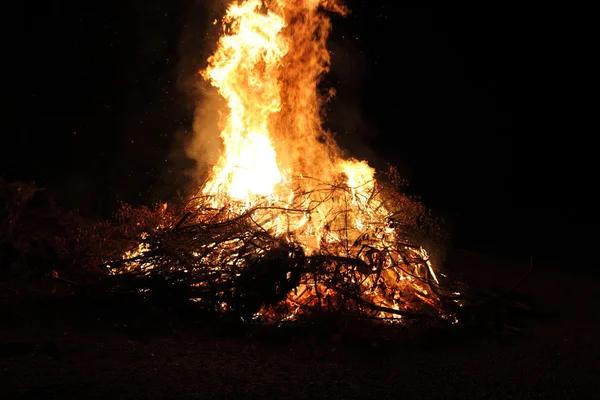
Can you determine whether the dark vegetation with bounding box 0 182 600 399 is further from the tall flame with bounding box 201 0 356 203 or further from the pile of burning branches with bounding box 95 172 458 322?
the tall flame with bounding box 201 0 356 203

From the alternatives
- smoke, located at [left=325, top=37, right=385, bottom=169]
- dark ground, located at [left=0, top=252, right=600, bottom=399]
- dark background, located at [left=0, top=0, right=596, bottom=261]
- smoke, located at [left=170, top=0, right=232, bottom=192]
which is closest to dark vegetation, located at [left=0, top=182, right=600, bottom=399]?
dark ground, located at [left=0, top=252, right=600, bottom=399]

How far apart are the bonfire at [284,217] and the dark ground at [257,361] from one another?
487 millimetres

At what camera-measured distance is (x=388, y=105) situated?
14.8 m

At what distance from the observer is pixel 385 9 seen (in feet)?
44.3

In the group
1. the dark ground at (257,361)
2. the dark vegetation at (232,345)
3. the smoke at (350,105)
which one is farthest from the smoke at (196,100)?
the dark ground at (257,361)

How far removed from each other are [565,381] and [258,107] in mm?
4665

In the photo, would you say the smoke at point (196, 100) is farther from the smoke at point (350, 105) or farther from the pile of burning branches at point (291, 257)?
the pile of burning branches at point (291, 257)

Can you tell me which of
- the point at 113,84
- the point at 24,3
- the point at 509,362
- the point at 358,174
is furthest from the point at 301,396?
the point at 24,3

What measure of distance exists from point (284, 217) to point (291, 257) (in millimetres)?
1062

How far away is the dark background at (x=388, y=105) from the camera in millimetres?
10750

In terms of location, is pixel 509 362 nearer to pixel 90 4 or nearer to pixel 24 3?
pixel 90 4

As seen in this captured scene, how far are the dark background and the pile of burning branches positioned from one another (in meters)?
3.79

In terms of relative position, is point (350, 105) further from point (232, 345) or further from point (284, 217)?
point (232, 345)

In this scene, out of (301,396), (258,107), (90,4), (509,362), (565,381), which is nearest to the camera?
(301,396)
